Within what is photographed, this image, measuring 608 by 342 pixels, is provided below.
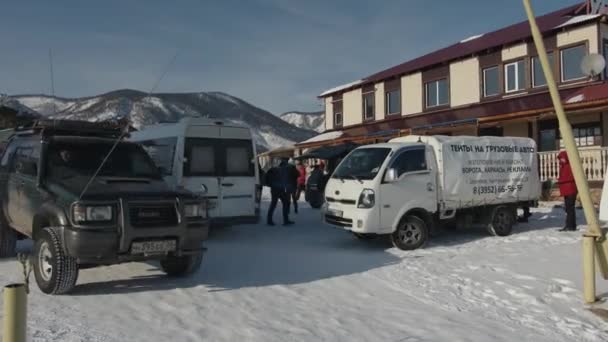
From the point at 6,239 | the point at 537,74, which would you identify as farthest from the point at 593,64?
the point at 6,239

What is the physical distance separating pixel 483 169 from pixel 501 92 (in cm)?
1171

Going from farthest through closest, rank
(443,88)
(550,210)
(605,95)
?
(443,88), (605,95), (550,210)

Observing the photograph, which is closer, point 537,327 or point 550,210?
point 537,327

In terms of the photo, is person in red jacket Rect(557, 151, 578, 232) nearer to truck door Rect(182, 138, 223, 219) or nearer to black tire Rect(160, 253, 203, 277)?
truck door Rect(182, 138, 223, 219)

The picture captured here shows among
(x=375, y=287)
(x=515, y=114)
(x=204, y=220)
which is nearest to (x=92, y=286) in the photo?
(x=204, y=220)

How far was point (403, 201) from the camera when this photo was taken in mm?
9398

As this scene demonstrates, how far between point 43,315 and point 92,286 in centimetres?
123

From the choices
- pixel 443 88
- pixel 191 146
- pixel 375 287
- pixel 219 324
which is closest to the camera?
pixel 219 324

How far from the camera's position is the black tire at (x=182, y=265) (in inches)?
270

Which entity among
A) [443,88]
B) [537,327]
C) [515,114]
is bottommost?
[537,327]

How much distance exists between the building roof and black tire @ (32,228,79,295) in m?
18.7

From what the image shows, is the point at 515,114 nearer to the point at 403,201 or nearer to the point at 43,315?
the point at 403,201

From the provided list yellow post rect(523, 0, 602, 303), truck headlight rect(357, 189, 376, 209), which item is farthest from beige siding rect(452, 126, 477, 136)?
yellow post rect(523, 0, 602, 303)

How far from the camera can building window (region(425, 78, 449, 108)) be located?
23.6 meters
